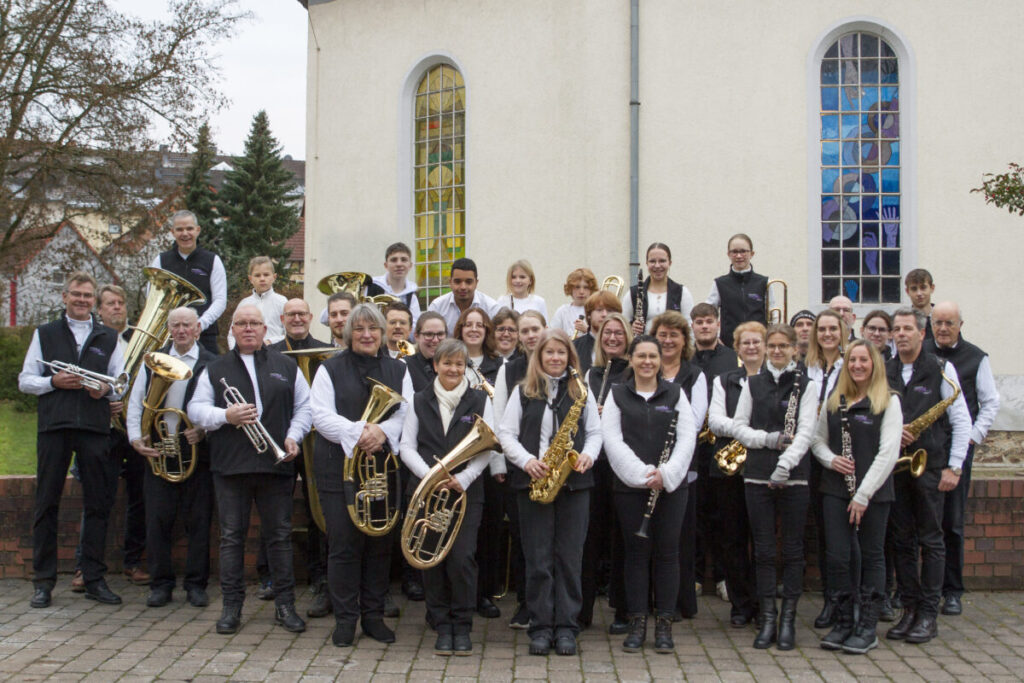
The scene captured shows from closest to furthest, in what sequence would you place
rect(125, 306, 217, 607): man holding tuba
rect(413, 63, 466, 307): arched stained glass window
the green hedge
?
1. rect(125, 306, 217, 607): man holding tuba
2. rect(413, 63, 466, 307): arched stained glass window
3. the green hedge

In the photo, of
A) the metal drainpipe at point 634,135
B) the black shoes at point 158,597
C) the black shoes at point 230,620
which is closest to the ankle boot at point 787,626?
the black shoes at point 230,620

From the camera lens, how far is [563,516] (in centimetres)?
616

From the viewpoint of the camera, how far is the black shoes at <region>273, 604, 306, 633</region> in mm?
6516

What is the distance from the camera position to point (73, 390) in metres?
7.08

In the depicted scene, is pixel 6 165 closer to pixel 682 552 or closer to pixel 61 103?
pixel 61 103

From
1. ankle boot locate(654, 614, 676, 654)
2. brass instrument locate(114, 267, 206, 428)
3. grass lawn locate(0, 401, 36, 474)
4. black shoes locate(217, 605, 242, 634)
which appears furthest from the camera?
grass lawn locate(0, 401, 36, 474)

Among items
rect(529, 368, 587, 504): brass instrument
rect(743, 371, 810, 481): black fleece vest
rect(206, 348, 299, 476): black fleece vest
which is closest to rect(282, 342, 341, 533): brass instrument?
rect(206, 348, 299, 476): black fleece vest

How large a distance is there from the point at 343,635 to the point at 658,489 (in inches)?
82.8

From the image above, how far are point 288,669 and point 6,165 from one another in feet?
60.5

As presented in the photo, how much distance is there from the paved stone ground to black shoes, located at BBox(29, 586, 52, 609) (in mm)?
85

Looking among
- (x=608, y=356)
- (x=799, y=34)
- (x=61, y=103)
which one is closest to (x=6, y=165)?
(x=61, y=103)

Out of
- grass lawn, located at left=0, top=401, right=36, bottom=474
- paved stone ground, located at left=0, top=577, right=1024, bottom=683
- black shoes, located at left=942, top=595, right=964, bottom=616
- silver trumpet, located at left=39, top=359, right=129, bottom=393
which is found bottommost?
paved stone ground, located at left=0, top=577, right=1024, bottom=683

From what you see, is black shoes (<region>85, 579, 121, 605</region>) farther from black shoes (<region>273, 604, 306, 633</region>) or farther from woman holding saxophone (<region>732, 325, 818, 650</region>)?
woman holding saxophone (<region>732, 325, 818, 650</region>)

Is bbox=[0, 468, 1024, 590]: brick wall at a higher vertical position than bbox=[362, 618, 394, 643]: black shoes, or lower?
higher
